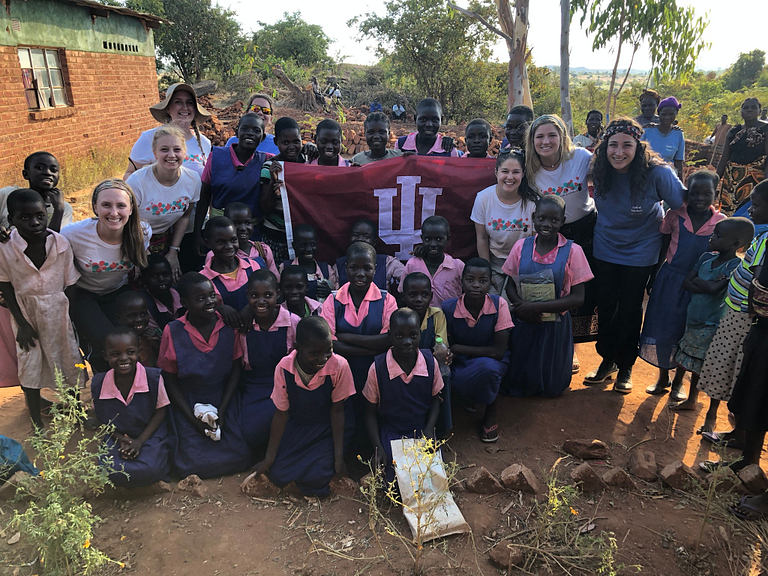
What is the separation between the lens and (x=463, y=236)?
173 inches

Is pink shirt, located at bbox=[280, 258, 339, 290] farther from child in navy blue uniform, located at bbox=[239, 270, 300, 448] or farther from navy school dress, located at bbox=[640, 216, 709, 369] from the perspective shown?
navy school dress, located at bbox=[640, 216, 709, 369]

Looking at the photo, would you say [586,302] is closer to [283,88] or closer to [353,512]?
[353,512]

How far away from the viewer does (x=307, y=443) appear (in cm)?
302

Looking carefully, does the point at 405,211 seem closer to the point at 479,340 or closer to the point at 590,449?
the point at 479,340

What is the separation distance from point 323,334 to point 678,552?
200 centimetres

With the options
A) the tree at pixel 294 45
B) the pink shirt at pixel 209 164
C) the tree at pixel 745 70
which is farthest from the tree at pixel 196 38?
the tree at pixel 745 70

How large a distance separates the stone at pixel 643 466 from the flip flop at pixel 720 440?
542 mm

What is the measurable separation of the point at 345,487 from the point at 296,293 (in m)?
1.28

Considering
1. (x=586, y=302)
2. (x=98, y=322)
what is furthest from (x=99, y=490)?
(x=586, y=302)

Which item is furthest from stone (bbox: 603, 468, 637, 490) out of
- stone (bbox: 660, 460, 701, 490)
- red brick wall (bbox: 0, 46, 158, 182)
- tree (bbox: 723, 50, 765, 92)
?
tree (bbox: 723, 50, 765, 92)

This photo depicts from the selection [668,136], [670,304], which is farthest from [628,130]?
[668,136]

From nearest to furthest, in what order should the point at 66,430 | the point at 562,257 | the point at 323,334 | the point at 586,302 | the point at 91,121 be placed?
the point at 66,430 < the point at 323,334 < the point at 562,257 < the point at 586,302 < the point at 91,121

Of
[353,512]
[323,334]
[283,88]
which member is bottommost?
[353,512]

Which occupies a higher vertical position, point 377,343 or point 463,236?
point 463,236
